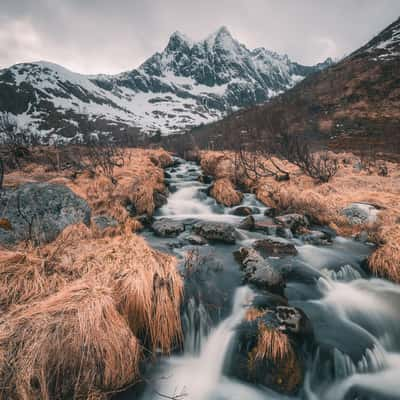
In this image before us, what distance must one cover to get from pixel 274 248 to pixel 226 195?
6.30 metres

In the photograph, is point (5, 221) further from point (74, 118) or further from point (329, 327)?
point (74, 118)

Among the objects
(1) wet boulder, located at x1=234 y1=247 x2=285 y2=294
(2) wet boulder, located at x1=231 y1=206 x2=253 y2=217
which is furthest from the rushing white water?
(2) wet boulder, located at x1=231 y1=206 x2=253 y2=217

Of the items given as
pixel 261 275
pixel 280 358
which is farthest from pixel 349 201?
pixel 280 358

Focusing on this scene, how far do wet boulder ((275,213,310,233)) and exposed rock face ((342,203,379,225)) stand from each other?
166cm

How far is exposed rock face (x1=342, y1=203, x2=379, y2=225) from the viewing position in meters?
9.08

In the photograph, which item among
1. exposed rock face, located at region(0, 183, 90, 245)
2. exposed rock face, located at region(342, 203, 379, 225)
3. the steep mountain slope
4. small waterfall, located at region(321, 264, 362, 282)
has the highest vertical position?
the steep mountain slope

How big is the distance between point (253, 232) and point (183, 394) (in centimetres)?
701

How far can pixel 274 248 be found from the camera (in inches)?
311

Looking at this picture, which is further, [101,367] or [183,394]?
[183,394]

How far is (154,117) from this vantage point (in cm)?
16800

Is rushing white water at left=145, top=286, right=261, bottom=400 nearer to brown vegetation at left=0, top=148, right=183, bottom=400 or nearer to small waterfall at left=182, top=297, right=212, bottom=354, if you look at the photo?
small waterfall at left=182, top=297, right=212, bottom=354

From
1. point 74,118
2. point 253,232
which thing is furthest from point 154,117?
point 253,232

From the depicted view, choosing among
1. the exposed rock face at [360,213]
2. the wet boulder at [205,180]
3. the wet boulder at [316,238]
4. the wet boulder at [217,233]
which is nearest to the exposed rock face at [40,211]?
the wet boulder at [217,233]

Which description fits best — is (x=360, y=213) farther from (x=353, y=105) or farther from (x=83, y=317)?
(x=353, y=105)
